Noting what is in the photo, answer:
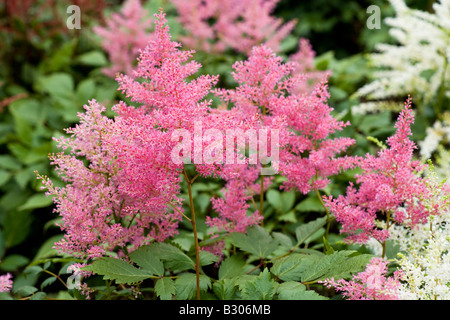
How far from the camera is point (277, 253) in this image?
1550mm

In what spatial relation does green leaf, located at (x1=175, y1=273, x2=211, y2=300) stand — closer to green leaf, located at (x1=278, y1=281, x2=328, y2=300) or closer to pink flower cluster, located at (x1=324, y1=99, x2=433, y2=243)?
green leaf, located at (x1=278, y1=281, x2=328, y2=300)

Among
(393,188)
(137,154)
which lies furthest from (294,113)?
A: (137,154)

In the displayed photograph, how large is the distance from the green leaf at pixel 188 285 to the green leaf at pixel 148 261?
0.21 feet

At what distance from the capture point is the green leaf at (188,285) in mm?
1238

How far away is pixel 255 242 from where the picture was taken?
4.62 ft

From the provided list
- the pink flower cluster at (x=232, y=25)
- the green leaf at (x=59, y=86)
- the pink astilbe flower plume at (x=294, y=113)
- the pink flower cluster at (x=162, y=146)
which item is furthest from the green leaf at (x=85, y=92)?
the pink astilbe flower plume at (x=294, y=113)

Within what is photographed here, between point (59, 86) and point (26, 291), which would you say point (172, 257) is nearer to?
point (26, 291)

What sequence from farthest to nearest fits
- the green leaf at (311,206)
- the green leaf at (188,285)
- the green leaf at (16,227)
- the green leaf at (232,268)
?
the green leaf at (16,227) < the green leaf at (311,206) < the green leaf at (232,268) < the green leaf at (188,285)

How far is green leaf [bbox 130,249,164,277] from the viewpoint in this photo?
4.09 feet

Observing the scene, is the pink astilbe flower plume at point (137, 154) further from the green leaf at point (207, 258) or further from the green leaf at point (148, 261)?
the green leaf at point (207, 258)

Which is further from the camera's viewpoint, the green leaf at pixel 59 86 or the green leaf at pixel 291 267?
the green leaf at pixel 59 86

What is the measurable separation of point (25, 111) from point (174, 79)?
219cm
